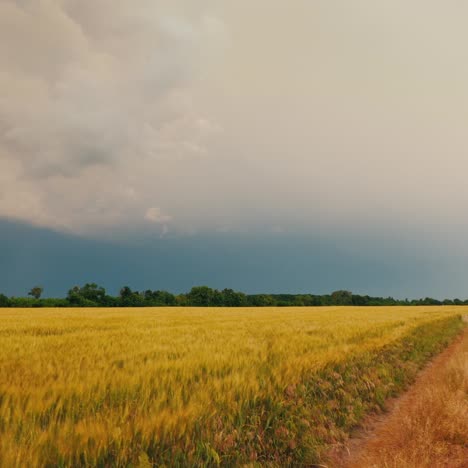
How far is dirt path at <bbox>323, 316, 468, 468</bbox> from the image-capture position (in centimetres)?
370

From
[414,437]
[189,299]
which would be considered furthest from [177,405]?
[189,299]

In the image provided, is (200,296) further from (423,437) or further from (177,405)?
(177,405)

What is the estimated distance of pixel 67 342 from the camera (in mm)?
7562

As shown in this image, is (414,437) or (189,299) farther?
(189,299)

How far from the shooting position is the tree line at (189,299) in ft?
257

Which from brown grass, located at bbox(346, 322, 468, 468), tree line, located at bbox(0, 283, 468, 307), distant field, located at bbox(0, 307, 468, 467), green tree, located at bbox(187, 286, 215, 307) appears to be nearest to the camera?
distant field, located at bbox(0, 307, 468, 467)

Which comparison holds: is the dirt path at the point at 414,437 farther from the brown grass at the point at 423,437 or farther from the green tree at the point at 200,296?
the green tree at the point at 200,296

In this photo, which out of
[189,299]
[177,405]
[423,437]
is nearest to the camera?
[177,405]

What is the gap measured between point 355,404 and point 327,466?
1985 mm

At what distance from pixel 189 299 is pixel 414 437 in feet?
318

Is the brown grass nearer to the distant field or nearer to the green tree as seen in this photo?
the distant field

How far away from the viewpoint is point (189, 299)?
322ft

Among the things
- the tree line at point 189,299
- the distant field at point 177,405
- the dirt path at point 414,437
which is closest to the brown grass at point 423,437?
the dirt path at point 414,437

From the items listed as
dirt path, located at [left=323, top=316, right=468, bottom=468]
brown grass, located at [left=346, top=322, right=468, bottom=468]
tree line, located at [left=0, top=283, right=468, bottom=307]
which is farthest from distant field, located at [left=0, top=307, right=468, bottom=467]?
tree line, located at [left=0, top=283, right=468, bottom=307]
